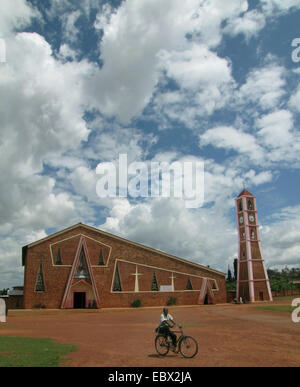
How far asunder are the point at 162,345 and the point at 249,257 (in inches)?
1638

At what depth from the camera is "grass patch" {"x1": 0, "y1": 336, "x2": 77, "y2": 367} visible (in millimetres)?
9031

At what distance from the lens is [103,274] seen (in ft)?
131

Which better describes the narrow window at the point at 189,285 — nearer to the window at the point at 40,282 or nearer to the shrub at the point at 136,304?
the shrub at the point at 136,304

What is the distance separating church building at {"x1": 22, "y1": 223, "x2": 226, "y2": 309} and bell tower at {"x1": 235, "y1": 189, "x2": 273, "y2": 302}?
6.47 metres

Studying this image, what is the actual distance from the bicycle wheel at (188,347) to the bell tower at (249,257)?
41208 mm

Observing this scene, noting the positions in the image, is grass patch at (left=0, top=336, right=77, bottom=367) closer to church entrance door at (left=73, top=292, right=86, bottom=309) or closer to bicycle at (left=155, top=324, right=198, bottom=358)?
bicycle at (left=155, top=324, right=198, bottom=358)

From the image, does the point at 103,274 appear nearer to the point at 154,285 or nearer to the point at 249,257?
the point at 154,285

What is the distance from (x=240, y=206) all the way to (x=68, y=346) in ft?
146

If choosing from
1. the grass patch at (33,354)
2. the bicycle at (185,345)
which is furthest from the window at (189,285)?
the bicycle at (185,345)

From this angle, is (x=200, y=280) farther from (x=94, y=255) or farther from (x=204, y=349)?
(x=204, y=349)

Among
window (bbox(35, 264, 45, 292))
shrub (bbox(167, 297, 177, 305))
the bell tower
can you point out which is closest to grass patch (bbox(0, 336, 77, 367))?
window (bbox(35, 264, 45, 292))

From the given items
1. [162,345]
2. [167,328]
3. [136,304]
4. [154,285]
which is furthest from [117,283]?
[167,328]

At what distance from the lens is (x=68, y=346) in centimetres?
1223
